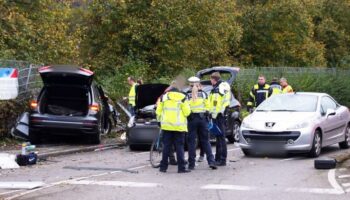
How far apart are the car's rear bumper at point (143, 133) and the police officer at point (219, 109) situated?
9.54ft

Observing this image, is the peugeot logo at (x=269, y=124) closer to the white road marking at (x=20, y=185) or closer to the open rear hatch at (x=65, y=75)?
the open rear hatch at (x=65, y=75)

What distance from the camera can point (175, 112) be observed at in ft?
38.8

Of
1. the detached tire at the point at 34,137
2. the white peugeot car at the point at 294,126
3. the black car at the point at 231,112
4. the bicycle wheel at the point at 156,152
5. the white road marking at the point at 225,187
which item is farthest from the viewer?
the black car at the point at 231,112

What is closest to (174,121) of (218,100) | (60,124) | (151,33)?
(218,100)

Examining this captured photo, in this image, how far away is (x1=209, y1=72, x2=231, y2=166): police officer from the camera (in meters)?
12.8

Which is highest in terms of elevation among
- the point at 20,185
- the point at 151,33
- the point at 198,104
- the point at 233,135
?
the point at 151,33

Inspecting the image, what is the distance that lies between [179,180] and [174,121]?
48.5 inches

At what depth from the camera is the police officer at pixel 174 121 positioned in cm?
1180

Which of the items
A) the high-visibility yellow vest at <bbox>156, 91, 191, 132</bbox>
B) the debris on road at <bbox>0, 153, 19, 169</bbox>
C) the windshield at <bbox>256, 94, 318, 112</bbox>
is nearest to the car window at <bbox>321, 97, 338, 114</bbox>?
the windshield at <bbox>256, 94, 318, 112</bbox>

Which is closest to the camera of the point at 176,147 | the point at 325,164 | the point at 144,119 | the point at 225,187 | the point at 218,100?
the point at 225,187

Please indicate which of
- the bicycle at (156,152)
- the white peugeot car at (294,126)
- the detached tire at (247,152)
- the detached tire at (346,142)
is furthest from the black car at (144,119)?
the detached tire at (346,142)

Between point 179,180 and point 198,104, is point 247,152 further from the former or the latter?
point 179,180

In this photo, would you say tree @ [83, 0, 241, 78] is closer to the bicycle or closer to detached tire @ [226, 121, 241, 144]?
detached tire @ [226, 121, 241, 144]

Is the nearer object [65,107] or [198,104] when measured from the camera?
[198,104]
